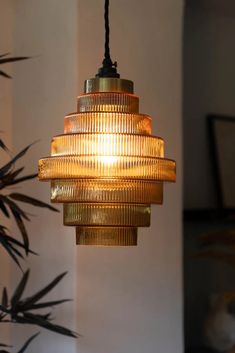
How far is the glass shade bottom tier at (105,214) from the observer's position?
3.69 feet

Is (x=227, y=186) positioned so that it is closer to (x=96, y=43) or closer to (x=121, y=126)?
(x=96, y=43)

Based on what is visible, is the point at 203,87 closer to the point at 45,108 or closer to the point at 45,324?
the point at 45,108

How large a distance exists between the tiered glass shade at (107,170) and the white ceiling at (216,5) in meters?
1.84

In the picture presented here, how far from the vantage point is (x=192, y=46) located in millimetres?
2924

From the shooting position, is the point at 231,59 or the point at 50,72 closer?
the point at 50,72

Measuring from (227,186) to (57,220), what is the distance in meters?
0.95

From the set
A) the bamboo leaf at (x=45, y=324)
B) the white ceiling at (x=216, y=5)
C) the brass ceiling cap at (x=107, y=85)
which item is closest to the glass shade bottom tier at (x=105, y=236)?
the brass ceiling cap at (x=107, y=85)

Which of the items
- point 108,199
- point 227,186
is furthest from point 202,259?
point 108,199

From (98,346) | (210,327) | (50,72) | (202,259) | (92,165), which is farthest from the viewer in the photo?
(202,259)

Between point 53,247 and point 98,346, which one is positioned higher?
point 53,247

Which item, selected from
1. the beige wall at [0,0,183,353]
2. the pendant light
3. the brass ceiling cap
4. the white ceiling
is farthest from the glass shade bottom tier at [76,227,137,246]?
the white ceiling

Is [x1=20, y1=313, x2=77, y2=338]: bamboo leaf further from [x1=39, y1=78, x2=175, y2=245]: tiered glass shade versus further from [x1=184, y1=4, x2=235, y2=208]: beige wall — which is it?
[x1=184, y1=4, x2=235, y2=208]: beige wall

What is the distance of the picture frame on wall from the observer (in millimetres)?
2857

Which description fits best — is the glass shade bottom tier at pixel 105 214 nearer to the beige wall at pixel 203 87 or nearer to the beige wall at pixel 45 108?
the beige wall at pixel 45 108
